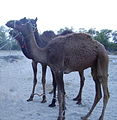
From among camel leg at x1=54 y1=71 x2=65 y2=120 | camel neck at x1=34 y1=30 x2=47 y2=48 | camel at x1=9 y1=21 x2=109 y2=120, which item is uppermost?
camel neck at x1=34 y1=30 x2=47 y2=48

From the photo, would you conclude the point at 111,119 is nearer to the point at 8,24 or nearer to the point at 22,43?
the point at 22,43

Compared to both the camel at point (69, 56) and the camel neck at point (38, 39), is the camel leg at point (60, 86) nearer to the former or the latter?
the camel at point (69, 56)

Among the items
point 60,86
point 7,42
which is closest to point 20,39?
point 7,42

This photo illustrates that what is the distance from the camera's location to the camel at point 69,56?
21.5 ft

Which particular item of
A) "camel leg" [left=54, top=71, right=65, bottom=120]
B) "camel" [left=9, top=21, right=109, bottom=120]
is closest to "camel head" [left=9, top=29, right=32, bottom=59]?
"camel" [left=9, top=21, right=109, bottom=120]

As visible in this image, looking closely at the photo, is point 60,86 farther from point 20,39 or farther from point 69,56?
point 20,39

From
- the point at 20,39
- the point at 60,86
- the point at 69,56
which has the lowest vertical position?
the point at 60,86

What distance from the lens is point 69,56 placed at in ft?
21.5

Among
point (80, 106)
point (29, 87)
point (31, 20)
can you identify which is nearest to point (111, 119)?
point (80, 106)

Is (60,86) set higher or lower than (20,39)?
lower

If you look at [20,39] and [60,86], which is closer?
[60,86]

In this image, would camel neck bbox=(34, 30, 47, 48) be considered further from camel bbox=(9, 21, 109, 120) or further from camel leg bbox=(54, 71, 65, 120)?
camel leg bbox=(54, 71, 65, 120)

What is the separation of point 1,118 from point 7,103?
147 centimetres

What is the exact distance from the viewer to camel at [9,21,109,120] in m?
6.55
